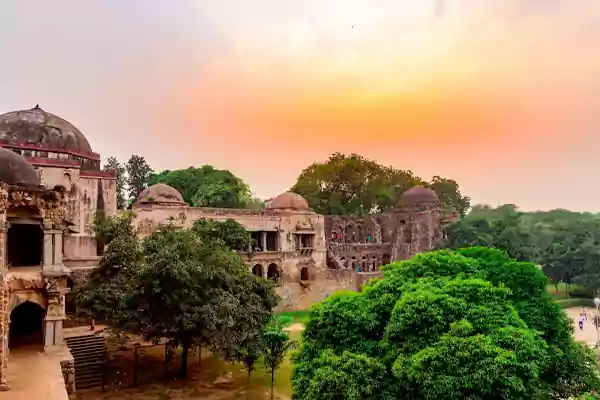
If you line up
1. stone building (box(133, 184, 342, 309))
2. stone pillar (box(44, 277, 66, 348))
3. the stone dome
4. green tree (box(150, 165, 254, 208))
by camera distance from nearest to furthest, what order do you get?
stone pillar (box(44, 277, 66, 348)), the stone dome, stone building (box(133, 184, 342, 309)), green tree (box(150, 165, 254, 208))

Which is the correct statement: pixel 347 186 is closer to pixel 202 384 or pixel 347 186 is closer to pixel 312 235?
pixel 312 235

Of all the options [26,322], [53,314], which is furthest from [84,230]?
[53,314]

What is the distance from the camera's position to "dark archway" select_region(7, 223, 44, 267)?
19844 millimetres

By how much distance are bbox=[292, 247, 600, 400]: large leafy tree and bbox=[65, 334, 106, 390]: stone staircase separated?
29.2ft

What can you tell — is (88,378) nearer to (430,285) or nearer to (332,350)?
(332,350)

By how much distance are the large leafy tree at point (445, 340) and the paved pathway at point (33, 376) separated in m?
6.14

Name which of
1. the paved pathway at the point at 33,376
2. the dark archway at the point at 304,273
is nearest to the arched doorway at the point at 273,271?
the dark archway at the point at 304,273

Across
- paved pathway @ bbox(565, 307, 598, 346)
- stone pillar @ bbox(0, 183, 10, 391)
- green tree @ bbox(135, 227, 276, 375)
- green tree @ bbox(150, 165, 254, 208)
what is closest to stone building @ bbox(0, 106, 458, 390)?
stone pillar @ bbox(0, 183, 10, 391)

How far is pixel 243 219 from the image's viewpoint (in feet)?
116

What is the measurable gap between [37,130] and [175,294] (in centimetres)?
1473

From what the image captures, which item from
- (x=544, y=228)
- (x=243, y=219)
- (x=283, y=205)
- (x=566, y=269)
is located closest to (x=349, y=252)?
(x=283, y=205)

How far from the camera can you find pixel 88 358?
1888 centimetres

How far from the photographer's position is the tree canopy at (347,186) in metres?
50.8

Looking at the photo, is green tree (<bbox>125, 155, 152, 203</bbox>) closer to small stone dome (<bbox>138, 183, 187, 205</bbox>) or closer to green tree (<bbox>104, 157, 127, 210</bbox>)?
green tree (<bbox>104, 157, 127, 210</bbox>)
